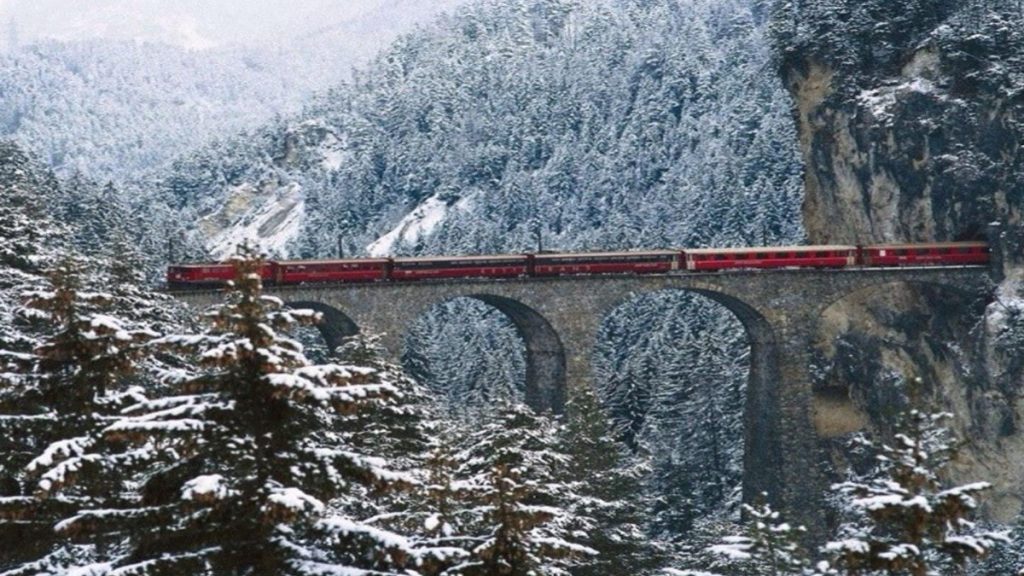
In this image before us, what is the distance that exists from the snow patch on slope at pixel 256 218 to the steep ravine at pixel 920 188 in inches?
4741

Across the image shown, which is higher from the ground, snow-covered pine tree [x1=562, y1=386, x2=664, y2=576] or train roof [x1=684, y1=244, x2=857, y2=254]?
train roof [x1=684, y1=244, x2=857, y2=254]

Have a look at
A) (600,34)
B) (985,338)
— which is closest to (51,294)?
(985,338)

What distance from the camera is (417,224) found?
168500 mm

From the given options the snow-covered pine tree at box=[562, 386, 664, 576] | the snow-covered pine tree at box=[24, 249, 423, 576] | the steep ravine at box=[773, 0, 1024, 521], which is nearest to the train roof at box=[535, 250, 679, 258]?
the steep ravine at box=[773, 0, 1024, 521]

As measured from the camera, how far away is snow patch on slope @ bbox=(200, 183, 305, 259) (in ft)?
584

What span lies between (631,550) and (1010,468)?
101 ft

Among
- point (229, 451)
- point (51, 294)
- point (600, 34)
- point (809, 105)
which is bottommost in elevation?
point (229, 451)

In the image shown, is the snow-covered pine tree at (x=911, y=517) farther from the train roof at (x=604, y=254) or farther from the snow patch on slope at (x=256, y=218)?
the snow patch on slope at (x=256, y=218)

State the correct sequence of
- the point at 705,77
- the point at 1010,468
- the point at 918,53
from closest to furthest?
the point at 1010,468 < the point at 918,53 < the point at 705,77

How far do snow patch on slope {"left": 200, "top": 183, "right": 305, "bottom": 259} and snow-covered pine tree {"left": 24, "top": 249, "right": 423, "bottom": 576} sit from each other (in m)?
164

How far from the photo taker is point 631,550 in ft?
111

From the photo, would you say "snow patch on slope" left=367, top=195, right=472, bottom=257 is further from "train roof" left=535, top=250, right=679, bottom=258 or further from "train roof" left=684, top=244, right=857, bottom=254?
"train roof" left=684, top=244, right=857, bottom=254

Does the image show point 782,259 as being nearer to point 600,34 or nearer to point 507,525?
point 507,525

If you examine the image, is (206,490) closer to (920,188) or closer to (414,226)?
(920,188)
